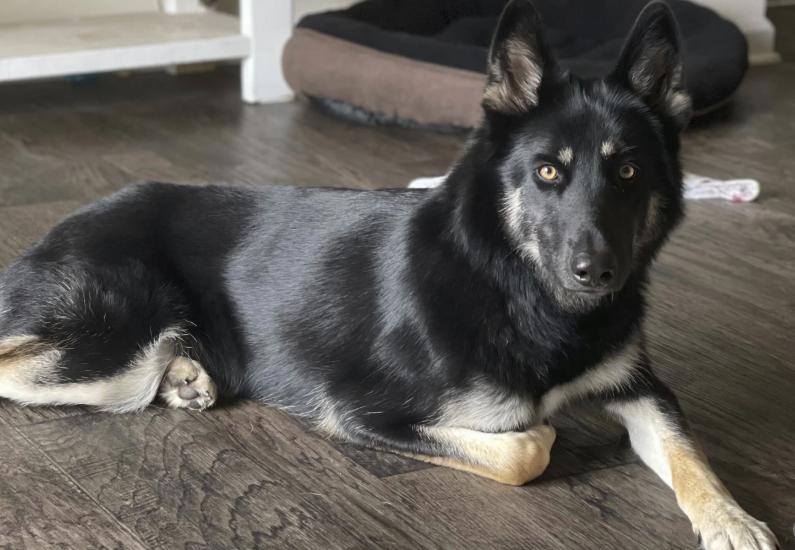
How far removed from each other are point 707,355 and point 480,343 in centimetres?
95

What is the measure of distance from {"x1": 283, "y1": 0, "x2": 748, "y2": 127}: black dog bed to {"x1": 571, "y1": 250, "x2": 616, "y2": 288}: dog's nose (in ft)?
9.31

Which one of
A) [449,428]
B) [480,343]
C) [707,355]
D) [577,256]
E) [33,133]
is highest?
[577,256]

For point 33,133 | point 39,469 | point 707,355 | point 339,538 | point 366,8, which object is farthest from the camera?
point 366,8

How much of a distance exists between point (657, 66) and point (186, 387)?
128 centimetres

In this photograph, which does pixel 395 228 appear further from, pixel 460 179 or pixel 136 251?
pixel 136 251

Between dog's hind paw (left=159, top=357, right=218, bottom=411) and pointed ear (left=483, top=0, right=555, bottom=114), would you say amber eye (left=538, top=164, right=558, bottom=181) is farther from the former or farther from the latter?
dog's hind paw (left=159, top=357, right=218, bottom=411)

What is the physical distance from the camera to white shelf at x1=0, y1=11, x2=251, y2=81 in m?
5.33

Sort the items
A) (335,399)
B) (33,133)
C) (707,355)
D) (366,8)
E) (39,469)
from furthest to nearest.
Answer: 1. (366,8)
2. (33,133)
3. (707,355)
4. (335,399)
5. (39,469)

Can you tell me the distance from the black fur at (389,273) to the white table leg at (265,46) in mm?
3105

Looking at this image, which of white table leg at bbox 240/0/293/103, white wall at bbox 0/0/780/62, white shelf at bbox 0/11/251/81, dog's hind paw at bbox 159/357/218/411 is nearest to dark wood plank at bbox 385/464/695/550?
dog's hind paw at bbox 159/357/218/411

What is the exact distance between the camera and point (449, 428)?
95.2 inches

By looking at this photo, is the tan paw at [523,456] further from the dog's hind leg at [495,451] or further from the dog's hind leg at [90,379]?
the dog's hind leg at [90,379]

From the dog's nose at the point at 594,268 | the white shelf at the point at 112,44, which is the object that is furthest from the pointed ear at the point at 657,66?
the white shelf at the point at 112,44

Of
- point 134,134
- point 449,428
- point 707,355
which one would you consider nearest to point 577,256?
point 449,428
